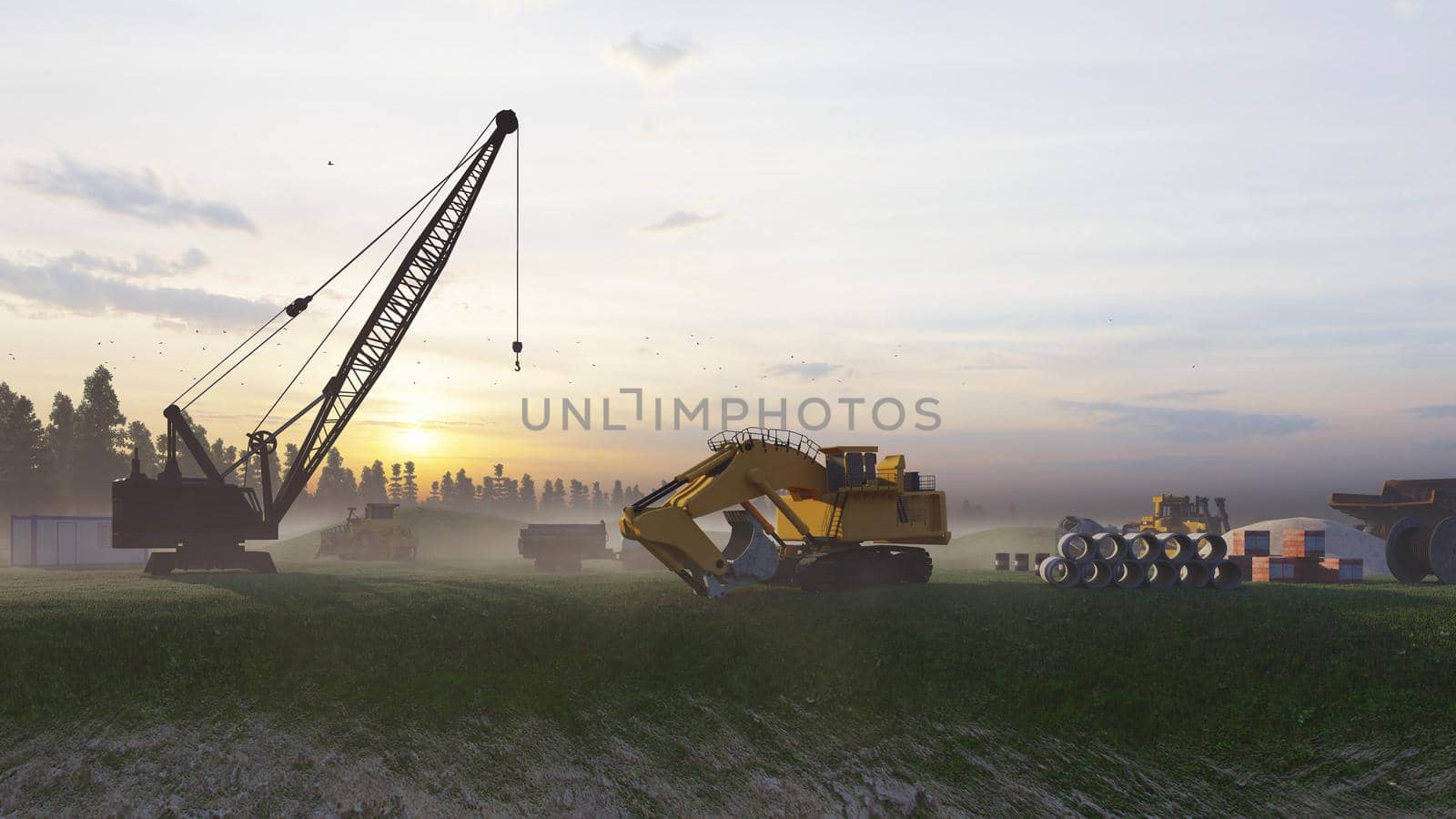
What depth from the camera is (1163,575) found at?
31234mm

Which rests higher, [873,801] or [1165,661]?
[1165,661]

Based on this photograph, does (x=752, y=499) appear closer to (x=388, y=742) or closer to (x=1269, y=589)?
(x=388, y=742)

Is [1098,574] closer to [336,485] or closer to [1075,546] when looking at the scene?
[1075,546]

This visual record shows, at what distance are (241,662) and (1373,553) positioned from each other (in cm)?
5508

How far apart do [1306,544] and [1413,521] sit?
422cm

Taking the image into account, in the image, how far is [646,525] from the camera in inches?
1017

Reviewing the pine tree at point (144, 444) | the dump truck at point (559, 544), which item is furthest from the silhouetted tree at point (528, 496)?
the dump truck at point (559, 544)

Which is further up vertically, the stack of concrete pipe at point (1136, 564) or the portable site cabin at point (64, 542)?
the stack of concrete pipe at point (1136, 564)

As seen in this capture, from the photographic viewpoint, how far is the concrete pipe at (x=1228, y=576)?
103ft

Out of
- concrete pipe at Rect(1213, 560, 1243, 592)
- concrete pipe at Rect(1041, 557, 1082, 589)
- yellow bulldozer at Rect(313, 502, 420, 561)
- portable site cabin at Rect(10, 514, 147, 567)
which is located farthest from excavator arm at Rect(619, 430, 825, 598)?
portable site cabin at Rect(10, 514, 147, 567)

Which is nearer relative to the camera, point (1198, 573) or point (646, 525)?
point (646, 525)

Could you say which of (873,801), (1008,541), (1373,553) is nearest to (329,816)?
(873,801)

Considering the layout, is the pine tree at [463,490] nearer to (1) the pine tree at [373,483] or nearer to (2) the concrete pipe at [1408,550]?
(1) the pine tree at [373,483]

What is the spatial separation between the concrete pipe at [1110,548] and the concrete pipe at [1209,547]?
102 inches
